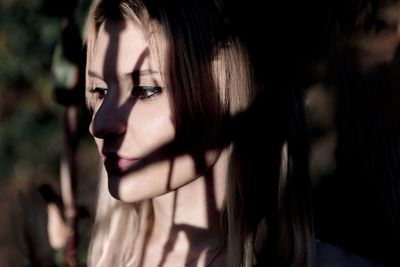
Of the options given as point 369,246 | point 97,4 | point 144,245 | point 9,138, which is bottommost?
point 369,246

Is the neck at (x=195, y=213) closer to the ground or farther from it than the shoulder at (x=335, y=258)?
farther from it

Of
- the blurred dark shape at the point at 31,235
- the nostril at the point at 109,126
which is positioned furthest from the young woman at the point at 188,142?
the blurred dark shape at the point at 31,235

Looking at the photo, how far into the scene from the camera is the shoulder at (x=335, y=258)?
1.48 metres

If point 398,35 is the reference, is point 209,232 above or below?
below

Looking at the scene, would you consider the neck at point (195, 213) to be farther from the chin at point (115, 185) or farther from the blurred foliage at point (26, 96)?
the blurred foliage at point (26, 96)

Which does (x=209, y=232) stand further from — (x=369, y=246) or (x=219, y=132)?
(x=369, y=246)

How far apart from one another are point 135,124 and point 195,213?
315 millimetres

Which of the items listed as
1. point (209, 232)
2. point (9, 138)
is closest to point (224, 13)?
point (209, 232)

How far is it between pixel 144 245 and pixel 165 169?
0.41 m

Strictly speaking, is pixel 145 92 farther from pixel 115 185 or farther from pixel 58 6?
pixel 58 6

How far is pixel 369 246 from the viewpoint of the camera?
180cm

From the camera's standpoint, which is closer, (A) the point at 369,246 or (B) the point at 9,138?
(A) the point at 369,246

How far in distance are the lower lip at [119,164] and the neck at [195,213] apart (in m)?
0.20

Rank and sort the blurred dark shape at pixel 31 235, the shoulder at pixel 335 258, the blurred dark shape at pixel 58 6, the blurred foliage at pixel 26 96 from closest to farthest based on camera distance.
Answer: the blurred dark shape at pixel 58 6
the blurred dark shape at pixel 31 235
the shoulder at pixel 335 258
the blurred foliage at pixel 26 96
